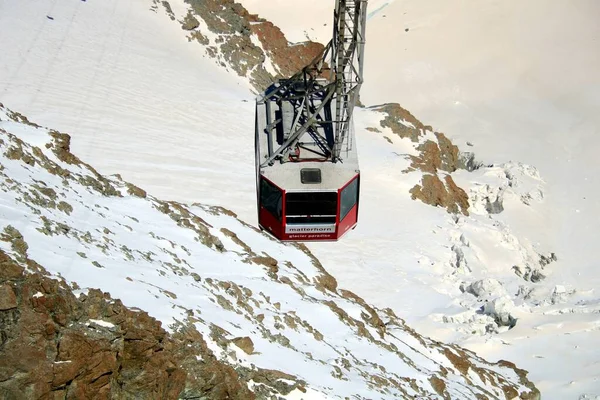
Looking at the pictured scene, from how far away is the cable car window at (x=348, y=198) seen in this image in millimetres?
17016

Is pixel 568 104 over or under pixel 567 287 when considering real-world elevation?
over

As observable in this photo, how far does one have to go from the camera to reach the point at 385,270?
88.7ft

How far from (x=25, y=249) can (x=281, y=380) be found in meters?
4.45

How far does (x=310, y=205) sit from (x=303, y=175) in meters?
0.65

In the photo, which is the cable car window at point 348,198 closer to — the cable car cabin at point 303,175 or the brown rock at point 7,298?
the cable car cabin at point 303,175

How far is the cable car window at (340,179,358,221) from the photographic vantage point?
670 inches

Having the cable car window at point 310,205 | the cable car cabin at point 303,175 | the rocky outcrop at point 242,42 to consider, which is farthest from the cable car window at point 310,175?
the rocky outcrop at point 242,42

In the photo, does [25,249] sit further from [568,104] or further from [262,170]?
[568,104]

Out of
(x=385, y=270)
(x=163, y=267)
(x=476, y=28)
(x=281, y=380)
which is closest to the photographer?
(x=281, y=380)

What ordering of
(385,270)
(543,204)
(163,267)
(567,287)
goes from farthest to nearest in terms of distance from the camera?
(543,204)
(567,287)
(385,270)
(163,267)

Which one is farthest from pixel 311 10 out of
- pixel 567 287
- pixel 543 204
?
pixel 567 287

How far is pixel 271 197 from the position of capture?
1711 cm

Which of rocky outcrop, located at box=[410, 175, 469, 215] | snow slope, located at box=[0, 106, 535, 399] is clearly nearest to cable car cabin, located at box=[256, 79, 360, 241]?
snow slope, located at box=[0, 106, 535, 399]

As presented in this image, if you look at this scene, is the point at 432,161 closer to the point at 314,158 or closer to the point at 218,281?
the point at 314,158
